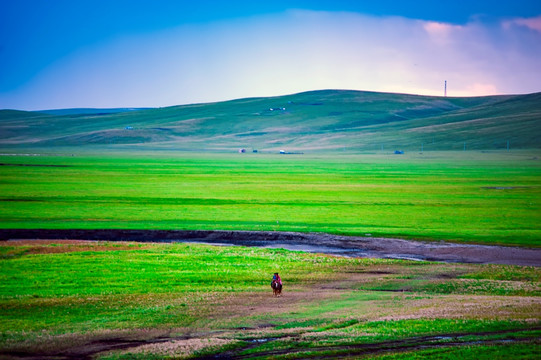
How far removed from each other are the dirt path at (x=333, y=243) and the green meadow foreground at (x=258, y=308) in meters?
2.92

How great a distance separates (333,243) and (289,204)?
19019 mm

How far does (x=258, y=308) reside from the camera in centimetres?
2025

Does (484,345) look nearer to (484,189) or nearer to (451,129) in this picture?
(484,189)

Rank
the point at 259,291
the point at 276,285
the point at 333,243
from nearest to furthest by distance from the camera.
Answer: the point at 276,285 < the point at 259,291 < the point at 333,243

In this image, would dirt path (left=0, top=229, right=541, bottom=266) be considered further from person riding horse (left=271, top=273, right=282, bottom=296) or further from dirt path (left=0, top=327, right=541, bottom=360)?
dirt path (left=0, top=327, right=541, bottom=360)

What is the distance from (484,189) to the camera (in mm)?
66875

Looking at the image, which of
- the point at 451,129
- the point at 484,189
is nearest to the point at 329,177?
the point at 484,189

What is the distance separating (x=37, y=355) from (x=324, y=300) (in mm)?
9393

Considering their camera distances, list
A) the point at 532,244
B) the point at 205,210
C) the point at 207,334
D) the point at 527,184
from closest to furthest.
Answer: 1. the point at 207,334
2. the point at 532,244
3. the point at 205,210
4. the point at 527,184

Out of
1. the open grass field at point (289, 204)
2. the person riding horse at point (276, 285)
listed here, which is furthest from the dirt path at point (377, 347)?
the open grass field at point (289, 204)

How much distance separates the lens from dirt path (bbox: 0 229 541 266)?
31203 mm

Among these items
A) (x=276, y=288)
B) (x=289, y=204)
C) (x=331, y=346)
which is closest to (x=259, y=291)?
(x=276, y=288)

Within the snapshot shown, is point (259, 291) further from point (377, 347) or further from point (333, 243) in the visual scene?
point (333, 243)

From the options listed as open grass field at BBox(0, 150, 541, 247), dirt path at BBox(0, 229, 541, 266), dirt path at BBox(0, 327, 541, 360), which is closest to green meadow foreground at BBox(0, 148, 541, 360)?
dirt path at BBox(0, 327, 541, 360)
